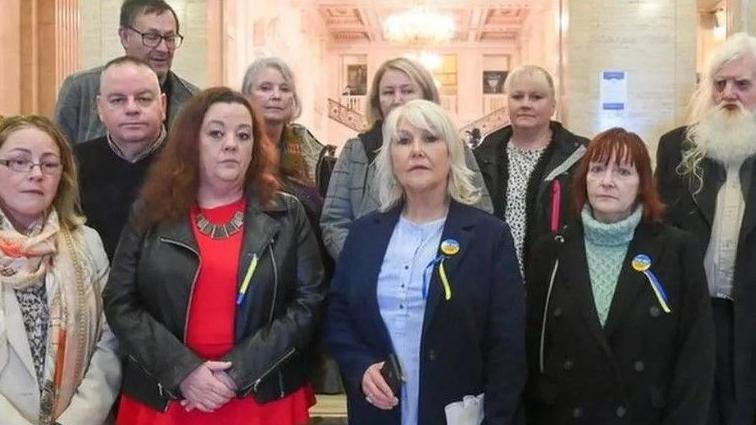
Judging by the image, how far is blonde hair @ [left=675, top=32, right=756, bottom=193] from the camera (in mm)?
3838

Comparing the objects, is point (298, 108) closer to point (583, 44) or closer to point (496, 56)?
point (583, 44)

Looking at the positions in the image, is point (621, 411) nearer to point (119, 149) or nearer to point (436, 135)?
point (436, 135)

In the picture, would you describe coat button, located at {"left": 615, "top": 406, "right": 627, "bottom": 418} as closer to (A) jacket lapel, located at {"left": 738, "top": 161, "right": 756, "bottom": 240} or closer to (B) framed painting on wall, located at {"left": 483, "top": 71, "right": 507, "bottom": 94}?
(A) jacket lapel, located at {"left": 738, "top": 161, "right": 756, "bottom": 240}

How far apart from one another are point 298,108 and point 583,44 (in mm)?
5273

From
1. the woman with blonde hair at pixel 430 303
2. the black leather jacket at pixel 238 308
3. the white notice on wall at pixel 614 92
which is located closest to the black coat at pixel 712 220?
the woman with blonde hair at pixel 430 303

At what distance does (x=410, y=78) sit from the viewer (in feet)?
12.6

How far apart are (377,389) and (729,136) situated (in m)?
1.98

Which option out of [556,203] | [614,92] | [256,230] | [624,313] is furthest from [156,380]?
[614,92]

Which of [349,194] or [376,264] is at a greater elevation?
[349,194]

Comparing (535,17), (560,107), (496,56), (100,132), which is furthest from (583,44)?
(496,56)

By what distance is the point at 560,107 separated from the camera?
921 centimetres

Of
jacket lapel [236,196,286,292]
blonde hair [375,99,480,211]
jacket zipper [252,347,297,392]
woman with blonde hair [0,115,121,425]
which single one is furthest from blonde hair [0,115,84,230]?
blonde hair [375,99,480,211]

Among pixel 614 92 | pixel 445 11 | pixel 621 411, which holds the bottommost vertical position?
pixel 621 411

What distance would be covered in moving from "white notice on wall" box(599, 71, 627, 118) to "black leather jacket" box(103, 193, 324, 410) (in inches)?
244
